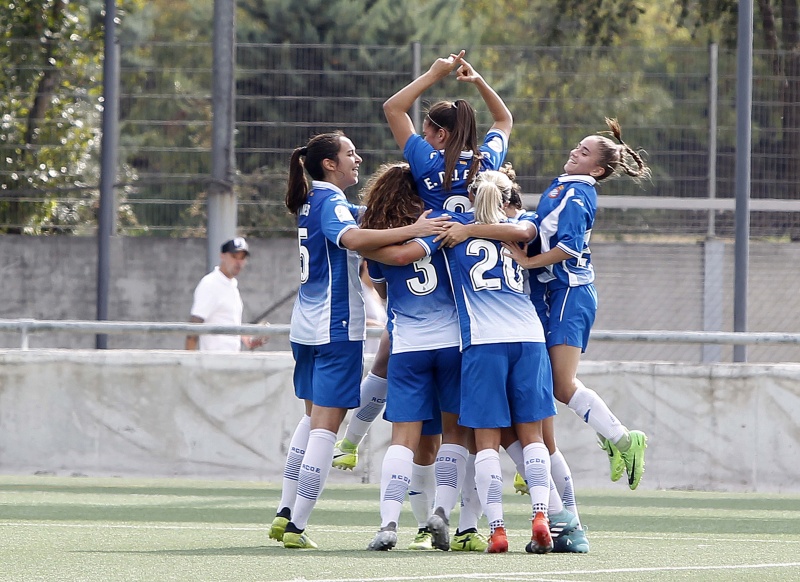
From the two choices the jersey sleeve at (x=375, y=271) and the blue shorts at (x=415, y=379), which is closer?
the blue shorts at (x=415, y=379)

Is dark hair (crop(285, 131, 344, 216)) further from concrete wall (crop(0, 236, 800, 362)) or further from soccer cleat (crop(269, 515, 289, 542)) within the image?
concrete wall (crop(0, 236, 800, 362))

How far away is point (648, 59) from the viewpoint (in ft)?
45.9

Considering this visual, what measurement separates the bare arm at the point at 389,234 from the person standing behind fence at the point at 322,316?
0.14 feet

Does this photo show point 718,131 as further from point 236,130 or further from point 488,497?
point 488,497

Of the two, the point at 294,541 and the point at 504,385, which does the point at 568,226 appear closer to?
the point at 504,385

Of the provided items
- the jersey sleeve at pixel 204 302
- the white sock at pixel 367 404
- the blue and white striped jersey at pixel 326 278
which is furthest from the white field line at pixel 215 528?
the jersey sleeve at pixel 204 302

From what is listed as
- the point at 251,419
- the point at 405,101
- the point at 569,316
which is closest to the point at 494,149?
the point at 405,101

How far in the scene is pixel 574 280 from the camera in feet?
22.9

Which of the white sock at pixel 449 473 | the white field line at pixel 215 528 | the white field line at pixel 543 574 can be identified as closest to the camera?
the white field line at pixel 543 574

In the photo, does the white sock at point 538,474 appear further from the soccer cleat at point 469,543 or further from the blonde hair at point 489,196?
the blonde hair at point 489,196

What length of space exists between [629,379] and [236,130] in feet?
18.2

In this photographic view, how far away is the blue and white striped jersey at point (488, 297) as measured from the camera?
6555mm

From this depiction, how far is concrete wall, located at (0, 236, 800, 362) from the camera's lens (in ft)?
48.1

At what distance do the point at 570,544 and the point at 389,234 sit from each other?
1.62 meters
